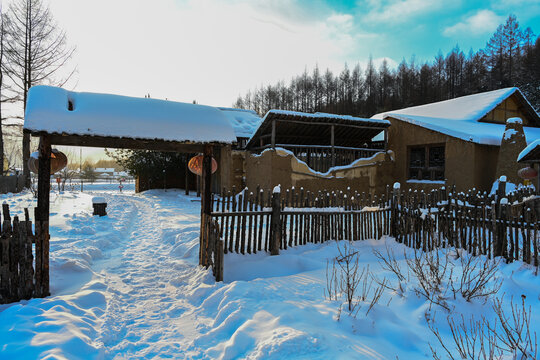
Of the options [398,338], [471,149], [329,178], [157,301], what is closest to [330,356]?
[398,338]

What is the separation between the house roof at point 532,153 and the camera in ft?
30.7

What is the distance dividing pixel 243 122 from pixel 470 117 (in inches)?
526

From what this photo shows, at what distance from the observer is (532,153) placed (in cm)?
962

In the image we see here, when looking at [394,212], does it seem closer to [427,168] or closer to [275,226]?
[275,226]

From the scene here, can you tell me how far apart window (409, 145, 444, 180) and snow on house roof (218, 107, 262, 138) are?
8.78 metres

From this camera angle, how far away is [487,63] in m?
41.9

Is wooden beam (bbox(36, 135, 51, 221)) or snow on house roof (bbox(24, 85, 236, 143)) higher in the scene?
snow on house roof (bbox(24, 85, 236, 143))

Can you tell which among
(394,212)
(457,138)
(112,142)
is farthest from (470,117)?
(112,142)

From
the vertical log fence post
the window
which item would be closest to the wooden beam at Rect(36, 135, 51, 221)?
the vertical log fence post

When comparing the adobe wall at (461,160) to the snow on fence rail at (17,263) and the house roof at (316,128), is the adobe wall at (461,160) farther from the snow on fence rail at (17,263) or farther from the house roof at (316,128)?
the snow on fence rail at (17,263)

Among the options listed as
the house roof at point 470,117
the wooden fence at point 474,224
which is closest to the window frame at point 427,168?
the house roof at point 470,117

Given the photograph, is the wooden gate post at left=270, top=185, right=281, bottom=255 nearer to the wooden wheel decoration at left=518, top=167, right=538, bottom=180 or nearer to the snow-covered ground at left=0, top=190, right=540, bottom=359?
the snow-covered ground at left=0, top=190, right=540, bottom=359

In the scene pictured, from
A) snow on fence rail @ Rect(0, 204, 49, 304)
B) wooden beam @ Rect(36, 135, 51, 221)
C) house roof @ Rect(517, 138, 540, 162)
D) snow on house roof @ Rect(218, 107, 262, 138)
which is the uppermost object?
snow on house roof @ Rect(218, 107, 262, 138)

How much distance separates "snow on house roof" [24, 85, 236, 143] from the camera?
172 inches
